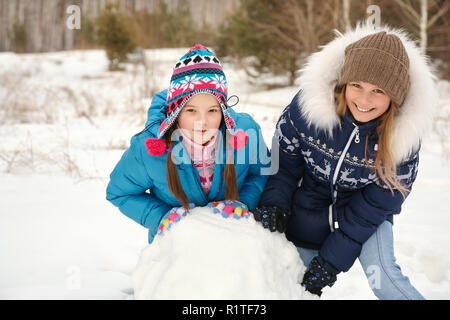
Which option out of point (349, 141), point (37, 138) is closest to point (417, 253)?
point (349, 141)

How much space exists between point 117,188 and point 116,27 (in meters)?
11.9

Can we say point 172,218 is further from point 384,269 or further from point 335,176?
point 384,269

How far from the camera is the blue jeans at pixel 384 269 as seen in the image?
58.7 inches

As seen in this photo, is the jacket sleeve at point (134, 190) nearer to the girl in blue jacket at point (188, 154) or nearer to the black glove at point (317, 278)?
the girl in blue jacket at point (188, 154)

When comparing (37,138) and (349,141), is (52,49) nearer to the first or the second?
(37,138)

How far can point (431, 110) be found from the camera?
1420 mm

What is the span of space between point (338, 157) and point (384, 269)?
546 mm

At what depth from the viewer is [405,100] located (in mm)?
1441

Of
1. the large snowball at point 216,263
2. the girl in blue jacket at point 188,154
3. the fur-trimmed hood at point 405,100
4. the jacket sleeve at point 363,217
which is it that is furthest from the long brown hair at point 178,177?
the jacket sleeve at point 363,217

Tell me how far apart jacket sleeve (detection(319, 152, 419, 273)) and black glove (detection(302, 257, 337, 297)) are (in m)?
0.04

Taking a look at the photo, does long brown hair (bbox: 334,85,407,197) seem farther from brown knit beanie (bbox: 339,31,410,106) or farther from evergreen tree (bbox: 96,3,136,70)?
evergreen tree (bbox: 96,3,136,70)

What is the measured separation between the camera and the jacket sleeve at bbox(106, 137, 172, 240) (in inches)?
59.6

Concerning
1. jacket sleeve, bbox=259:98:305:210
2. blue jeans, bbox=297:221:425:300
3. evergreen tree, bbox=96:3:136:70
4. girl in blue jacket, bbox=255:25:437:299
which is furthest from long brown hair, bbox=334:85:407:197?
evergreen tree, bbox=96:3:136:70

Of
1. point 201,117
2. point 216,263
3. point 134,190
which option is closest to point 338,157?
point 201,117
